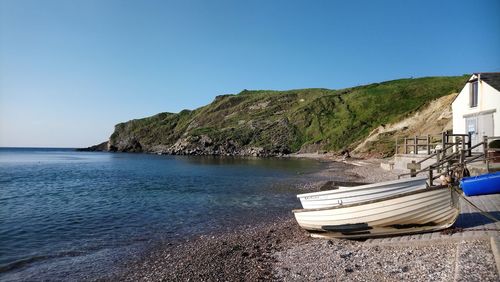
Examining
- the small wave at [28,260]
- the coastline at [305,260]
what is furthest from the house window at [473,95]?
the small wave at [28,260]

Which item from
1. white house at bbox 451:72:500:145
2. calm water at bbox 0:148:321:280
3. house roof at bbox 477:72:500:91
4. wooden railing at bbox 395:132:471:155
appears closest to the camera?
calm water at bbox 0:148:321:280

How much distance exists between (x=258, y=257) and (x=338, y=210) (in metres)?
3.25

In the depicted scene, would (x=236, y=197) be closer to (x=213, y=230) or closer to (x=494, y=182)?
(x=213, y=230)

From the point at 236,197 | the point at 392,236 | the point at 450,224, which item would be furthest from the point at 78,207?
the point at 450,224

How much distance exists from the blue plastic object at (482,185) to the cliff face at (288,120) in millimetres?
55495

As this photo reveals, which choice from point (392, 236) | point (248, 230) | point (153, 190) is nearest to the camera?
point (392, 236)

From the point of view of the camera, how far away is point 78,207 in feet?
77.7

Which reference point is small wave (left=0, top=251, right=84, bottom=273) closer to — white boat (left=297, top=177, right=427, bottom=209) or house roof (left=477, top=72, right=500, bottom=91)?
white boat (left=297, top=177, right=427, bottom=209)

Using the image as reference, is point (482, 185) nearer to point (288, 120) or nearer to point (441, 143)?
point (441, 143)

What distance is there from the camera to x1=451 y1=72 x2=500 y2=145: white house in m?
25.5

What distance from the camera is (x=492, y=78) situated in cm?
2666

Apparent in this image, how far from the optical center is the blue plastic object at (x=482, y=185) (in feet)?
50.7

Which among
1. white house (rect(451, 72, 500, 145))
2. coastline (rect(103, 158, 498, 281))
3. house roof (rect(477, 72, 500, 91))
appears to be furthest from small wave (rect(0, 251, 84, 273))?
house roof (rect(477, 72, 500, 91))

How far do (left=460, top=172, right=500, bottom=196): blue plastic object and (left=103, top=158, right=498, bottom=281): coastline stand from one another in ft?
21.4
